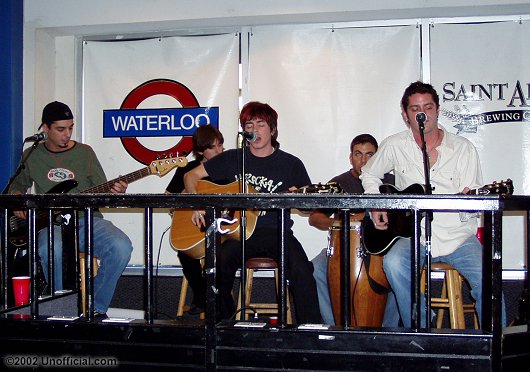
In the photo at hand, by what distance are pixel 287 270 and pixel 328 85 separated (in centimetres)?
201

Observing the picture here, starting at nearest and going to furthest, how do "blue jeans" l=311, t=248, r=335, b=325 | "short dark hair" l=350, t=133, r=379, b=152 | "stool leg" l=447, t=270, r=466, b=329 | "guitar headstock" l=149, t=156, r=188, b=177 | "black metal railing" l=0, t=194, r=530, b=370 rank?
"black metal railing" l=0, t=194, r=530, b=370 → "stool leg" l=447, t=270, r=466, b=329 → "blue jeans" l=311, t=248, r=335, b=325 → "guitar headstock" l=149, t=156, r=188, b=177 → "short dark hair" l=350, t=133, r=379, b=152

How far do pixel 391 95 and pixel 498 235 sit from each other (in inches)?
118

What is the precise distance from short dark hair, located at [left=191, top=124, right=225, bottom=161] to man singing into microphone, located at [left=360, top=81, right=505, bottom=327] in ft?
4.71

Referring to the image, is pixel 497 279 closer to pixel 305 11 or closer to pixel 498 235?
pixel 498 235

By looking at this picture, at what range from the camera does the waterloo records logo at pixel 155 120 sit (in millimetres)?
5078

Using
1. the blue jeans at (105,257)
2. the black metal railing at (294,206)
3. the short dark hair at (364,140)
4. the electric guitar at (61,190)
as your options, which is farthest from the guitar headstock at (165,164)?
the black metal railing at (294,206)

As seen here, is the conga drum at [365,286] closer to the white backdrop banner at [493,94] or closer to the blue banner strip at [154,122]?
the white backdrop banner at [493,94]

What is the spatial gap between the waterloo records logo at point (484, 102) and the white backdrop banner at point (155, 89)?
174cm

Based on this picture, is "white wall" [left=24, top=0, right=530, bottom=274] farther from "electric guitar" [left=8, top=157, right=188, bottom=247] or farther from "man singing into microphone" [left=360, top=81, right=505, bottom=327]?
"man singing into microphone" [left=360, top=81, right=505, bottom=327]

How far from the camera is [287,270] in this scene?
3363 mm

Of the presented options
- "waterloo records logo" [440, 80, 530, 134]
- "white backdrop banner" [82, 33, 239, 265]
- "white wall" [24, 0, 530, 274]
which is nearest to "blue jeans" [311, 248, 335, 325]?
"white backdrop banner" [82, 33, 239, 265]

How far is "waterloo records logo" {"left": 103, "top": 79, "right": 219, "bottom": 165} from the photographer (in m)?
5.08

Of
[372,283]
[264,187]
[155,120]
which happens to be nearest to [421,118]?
[372,283]

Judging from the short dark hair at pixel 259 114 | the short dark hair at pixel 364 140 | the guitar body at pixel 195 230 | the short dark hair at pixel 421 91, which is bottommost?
the guitar body at pixel 195 230
